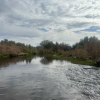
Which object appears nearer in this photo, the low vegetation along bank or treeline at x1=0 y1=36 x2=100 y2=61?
the low vegetation along bank

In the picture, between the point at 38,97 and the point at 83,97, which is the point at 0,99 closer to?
the point at 38,97

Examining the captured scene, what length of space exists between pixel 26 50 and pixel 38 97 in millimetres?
74108

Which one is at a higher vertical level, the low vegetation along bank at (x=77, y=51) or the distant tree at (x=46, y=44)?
the distant tree at (x=46, y=44)

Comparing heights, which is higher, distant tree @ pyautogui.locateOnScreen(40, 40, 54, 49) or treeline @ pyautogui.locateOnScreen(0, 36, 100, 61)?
distant tree @ pyautogui.locateOnScreen(40, 40, 54, 49)

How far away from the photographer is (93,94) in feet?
27.1

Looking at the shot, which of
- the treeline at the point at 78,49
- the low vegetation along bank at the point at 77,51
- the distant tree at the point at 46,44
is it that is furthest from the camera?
the distant tree at the point at 46,44

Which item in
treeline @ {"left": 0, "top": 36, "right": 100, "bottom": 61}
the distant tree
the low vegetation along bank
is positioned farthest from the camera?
the distant tree

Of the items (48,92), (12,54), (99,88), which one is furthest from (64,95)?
(12,54)

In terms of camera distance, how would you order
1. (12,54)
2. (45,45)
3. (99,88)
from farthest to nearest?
(45,45), (12,54), (99,88)

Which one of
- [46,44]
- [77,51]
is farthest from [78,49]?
[46,44]

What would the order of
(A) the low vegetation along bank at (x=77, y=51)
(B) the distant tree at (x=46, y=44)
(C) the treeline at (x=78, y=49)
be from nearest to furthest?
(A) the low vegetation along bank at (x=77, y=51)
(C) the treeline at (x=78, y=49)
(B) the distant tree at (x=46, y=44)

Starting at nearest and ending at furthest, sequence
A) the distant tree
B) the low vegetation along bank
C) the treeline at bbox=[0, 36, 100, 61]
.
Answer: the low vegetation along bank
the treeline at bbox=[0, 36, 100, 61]
the distant tree

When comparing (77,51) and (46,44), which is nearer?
(77,51)

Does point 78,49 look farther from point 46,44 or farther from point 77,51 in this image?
point 46,44
